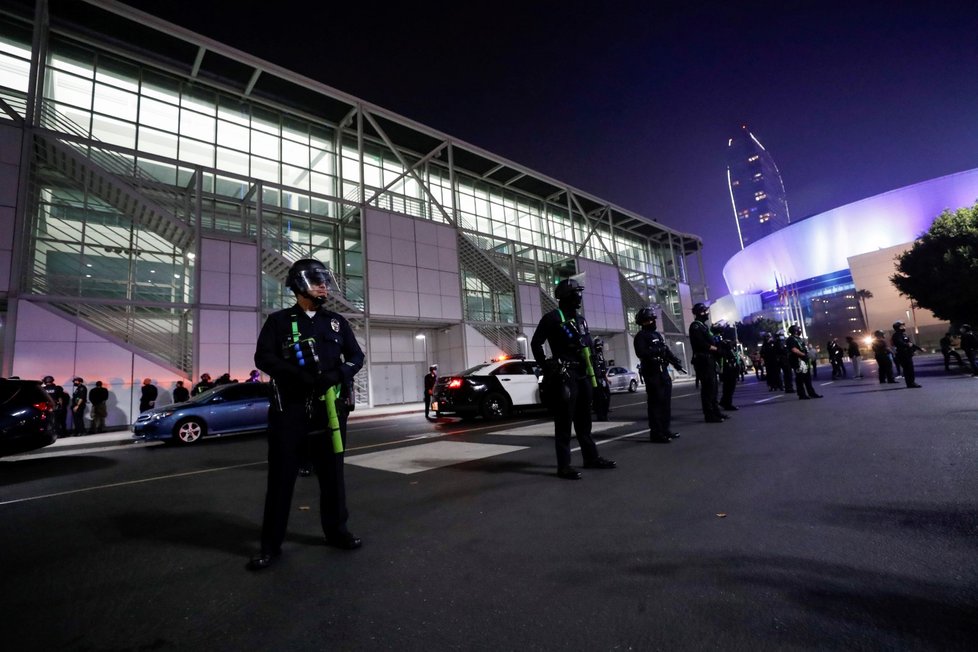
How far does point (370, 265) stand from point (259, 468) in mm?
17101

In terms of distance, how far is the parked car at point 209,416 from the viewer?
32.6ft

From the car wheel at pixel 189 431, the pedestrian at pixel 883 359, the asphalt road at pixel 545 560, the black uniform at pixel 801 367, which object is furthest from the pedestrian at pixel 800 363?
the car wheel at pixel 189 431

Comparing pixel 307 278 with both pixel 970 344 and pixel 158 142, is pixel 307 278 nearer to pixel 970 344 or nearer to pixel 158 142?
pixel 970 344

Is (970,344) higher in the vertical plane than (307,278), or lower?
lower

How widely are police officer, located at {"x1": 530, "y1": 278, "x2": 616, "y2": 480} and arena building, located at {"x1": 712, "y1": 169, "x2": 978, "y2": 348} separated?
9023 cm

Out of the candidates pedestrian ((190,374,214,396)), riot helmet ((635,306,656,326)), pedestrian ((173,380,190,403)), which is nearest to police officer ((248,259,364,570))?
riot helmet ((635,306,656,326))

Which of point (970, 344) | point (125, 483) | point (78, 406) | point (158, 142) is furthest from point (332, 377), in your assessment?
point (158, 142)

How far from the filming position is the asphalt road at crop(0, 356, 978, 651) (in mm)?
1735

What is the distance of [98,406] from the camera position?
14055 millimetres

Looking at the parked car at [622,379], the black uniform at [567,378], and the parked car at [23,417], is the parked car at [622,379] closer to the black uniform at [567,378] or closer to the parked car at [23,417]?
the black uniform at [567,378]

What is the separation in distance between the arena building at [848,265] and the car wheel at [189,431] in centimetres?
9239

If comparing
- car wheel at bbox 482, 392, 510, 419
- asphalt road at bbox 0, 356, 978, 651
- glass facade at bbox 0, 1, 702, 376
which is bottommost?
asphalt road at bbox 0, 356, 978, 651

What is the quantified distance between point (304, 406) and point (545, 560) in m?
1.76

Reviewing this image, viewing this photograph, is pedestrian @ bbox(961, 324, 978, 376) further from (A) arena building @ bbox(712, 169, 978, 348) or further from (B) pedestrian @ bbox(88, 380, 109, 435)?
(A) arena building @ bbox(712, 169, 978, 348)
